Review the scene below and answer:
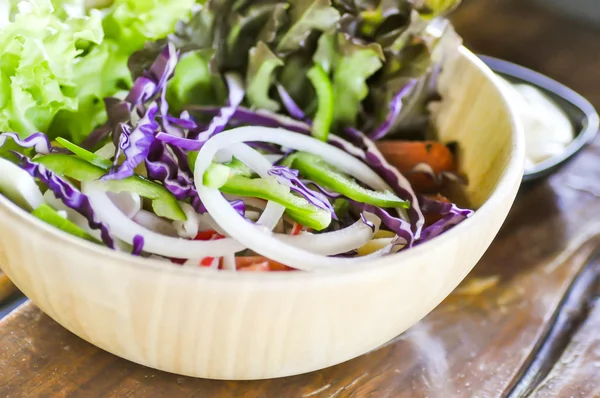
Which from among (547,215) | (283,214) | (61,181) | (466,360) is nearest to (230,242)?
(283,214)

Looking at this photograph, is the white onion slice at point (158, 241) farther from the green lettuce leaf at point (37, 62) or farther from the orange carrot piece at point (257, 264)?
the green lettuce leaf at point (37, 62)

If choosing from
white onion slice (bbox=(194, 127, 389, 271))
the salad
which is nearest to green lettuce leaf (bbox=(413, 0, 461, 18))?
the salad

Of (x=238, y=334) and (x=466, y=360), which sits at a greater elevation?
(x=238, y=334)

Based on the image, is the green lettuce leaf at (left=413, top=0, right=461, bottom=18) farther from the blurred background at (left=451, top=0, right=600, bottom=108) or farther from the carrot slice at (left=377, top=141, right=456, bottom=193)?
the blurred background at (left=451, top=0, right=600, bottom=108)

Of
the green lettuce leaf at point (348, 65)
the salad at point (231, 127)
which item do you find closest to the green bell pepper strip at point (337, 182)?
the salad at point (231, 127)

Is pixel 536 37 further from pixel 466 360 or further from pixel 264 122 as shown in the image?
pixel 466 360

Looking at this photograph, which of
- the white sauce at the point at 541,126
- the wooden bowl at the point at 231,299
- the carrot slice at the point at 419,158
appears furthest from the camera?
the white sauce at the point at 541,126

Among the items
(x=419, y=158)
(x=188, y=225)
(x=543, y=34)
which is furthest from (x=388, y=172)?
(x=543, y=34)

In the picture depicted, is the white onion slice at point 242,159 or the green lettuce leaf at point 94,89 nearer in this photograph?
the white onion slice at point 242,159
